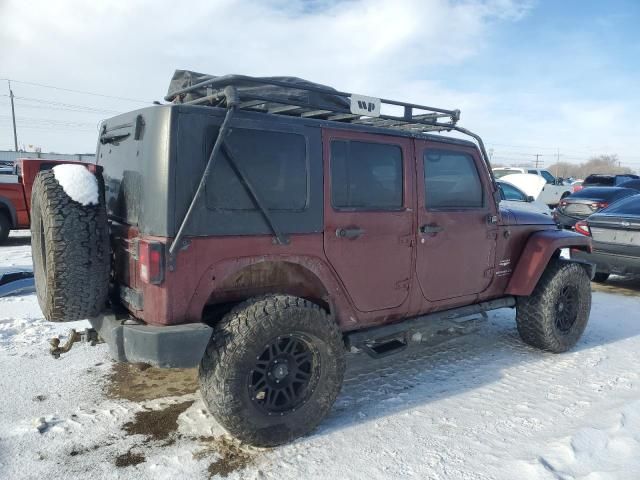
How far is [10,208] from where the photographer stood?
10281mm

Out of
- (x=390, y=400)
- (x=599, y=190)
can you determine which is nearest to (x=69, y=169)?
(x=390, y=400)

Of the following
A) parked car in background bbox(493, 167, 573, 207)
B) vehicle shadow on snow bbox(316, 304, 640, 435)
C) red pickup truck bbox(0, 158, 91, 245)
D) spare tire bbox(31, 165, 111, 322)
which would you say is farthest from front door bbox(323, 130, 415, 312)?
parked car in background bbox(493, 167, 573, 207)

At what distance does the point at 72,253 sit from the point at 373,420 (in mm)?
2152

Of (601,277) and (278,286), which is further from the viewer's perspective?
(601,277)

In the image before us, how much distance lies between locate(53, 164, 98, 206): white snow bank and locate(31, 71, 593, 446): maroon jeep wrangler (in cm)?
4

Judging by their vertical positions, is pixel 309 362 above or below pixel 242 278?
below

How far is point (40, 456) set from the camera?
9.22 feet

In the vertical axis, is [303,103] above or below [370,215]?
above

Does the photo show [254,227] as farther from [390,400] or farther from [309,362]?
[390,400]

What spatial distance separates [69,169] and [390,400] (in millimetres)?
2664

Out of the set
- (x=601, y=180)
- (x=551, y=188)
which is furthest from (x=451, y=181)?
(x=551, y=188)

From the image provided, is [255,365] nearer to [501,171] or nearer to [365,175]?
[365,175]

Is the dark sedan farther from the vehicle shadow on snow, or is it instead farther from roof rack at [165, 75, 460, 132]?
roof rack at [165, 75, 460, 132]

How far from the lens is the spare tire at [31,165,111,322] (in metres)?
2.87
